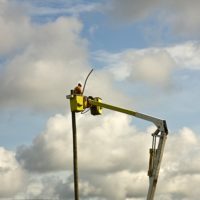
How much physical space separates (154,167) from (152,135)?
7.37ft

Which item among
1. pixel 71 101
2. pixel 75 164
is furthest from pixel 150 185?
pixel 71 101

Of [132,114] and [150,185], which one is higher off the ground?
[132,114]

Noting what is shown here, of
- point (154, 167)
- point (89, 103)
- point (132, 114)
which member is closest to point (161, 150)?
point (154, 167)

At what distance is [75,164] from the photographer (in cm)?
3097

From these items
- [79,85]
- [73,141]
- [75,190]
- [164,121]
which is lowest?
[75,190]

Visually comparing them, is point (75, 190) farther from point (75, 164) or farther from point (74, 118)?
point (74, 118)

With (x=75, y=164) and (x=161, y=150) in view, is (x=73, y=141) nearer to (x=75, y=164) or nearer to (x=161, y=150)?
(x=75, y=164)

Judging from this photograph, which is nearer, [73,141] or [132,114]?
[73,141]

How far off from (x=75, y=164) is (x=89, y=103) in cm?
520

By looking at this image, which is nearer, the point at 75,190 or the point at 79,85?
the point at 75,190

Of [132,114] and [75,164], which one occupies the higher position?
[132,114]

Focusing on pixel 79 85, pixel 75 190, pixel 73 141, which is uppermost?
pixel 79 85

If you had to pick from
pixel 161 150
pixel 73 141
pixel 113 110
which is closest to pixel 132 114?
pixel 113 110

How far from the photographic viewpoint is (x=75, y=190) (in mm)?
30938
